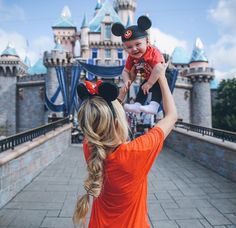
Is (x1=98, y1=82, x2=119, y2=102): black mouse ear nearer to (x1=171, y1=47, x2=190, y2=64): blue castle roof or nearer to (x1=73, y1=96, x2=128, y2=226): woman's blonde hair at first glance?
(x1=73, y1=96, x2=128, y2=226): woman's blonde hair

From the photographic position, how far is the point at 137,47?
1.60 meters

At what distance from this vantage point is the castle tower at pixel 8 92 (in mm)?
23719

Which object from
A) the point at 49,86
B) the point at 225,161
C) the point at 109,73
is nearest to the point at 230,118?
the point at 109,73

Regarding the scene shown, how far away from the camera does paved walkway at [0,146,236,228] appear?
12.9 feet

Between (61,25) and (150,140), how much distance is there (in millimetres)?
35621

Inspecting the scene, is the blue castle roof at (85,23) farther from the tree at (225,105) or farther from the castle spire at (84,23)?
the tree at (225,105)

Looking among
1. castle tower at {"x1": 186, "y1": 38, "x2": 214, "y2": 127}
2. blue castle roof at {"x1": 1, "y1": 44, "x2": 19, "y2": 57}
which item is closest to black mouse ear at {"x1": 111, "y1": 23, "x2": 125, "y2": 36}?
castle tower at {"x1": 186, "y1": 38, "x2": 214, "y2": 127}

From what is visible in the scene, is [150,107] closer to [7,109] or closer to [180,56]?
[7,109]

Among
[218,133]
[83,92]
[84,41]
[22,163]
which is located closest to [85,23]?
[84,41]

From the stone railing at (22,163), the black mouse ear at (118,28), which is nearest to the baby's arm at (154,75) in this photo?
the black mouse ear at (118,28)

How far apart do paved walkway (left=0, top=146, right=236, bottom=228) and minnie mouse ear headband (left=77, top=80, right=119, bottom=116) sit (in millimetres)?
3050

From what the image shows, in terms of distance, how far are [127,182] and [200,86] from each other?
2401 cm

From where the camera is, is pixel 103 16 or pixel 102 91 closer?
pixel 102 91

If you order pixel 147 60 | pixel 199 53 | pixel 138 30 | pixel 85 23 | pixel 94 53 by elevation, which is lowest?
pixel 147 60
